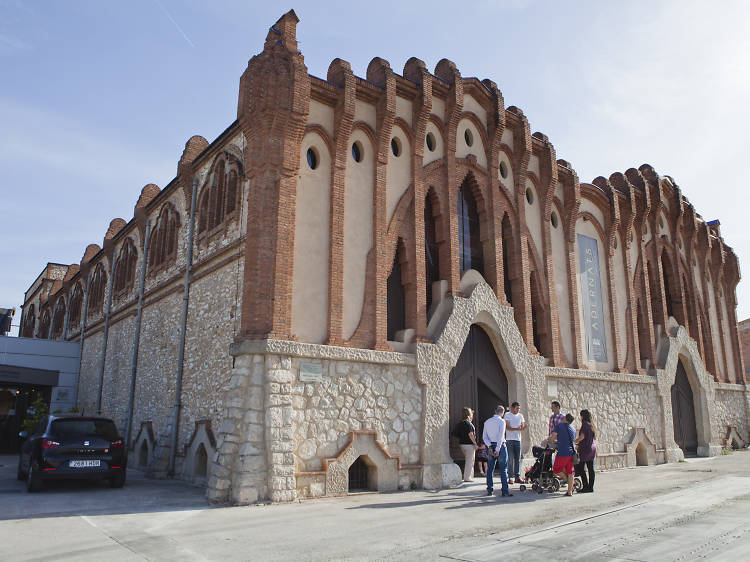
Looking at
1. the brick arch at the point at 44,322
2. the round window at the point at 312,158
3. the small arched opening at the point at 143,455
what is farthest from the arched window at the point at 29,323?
the round window at the point at 312,158

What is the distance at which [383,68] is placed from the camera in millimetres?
13477

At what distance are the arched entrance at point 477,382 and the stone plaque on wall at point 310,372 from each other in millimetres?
4018

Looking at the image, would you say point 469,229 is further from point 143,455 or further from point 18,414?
point 18,414

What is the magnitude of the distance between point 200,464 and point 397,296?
593 centimetres

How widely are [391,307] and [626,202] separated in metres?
11.5

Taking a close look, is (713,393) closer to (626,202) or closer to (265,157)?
(626,202)

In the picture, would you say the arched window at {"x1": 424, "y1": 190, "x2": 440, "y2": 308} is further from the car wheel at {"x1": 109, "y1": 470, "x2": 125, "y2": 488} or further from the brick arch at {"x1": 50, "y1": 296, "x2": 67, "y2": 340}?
the brick arch at {"x1": 50, "y1": 296, "x2": 67, "y2": 340}

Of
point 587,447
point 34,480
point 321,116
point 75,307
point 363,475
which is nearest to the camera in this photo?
point 34,480

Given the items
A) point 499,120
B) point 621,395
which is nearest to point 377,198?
point 499,120

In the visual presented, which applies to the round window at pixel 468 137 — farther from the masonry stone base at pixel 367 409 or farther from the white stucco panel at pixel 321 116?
the white stucco panel at pixel 321 116

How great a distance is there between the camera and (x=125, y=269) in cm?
2250

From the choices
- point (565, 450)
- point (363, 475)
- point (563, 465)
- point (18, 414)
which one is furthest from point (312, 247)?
point (18, 414)

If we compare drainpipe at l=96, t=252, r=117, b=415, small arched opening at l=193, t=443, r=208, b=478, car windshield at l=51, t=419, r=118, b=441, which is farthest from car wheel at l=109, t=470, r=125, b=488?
drainpipe at l=96, t=252, r=117, b=415

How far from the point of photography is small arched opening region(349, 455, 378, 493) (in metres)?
11.5
